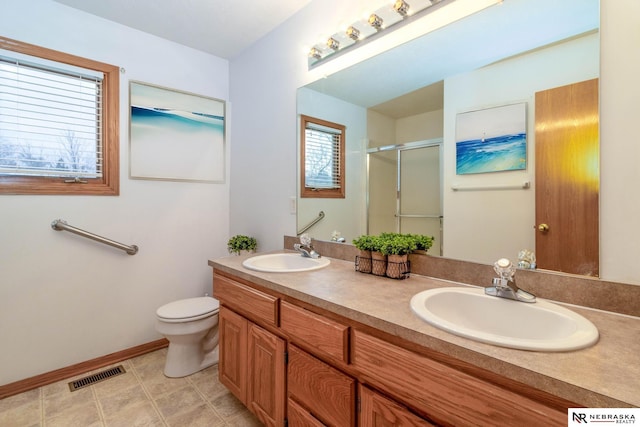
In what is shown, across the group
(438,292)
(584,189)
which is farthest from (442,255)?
(584,189)

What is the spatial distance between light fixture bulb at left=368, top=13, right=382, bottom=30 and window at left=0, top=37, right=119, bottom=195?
1852mm

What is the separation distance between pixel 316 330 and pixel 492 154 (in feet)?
3.25

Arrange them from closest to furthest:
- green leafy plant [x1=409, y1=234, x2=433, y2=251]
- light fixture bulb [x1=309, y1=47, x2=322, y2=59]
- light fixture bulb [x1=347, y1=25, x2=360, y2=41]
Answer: green leafy plant [x1=409, y1=234, x2=433, y2=251] → light fixture bulb [x1=347, y1=25, x2=360, y2=41] → light fixture bulb [x1=309, y1=47, x2=322, y2=59]

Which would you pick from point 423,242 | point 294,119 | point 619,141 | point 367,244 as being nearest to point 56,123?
point 294,119

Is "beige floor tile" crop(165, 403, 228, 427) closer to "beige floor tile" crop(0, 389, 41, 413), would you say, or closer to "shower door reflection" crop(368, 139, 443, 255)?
"beige floor tile" crop(0, 389, 41, 413)

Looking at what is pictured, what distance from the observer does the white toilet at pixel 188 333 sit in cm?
186

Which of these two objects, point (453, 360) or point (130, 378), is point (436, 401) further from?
point (130, 378)

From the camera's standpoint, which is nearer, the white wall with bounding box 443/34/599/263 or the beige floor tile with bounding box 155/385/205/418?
the white wall with bounding box 443/34/599/263

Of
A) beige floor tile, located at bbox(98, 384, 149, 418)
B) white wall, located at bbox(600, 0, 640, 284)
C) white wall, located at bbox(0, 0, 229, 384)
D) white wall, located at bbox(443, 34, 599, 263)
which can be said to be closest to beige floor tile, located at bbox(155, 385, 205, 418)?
beige floor tile, located at bbox(98, 384, 149, 418)

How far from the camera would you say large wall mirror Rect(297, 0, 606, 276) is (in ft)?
3.44

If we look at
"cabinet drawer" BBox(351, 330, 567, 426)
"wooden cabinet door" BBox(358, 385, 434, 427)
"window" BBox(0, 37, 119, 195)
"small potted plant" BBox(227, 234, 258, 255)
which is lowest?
"wooden cabinet door" BBox(358, 385, 434, 427)

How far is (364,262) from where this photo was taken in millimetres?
1420

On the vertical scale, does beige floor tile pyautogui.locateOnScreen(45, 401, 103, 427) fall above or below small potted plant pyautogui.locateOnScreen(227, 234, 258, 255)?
below

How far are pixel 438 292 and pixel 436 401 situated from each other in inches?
15.3
